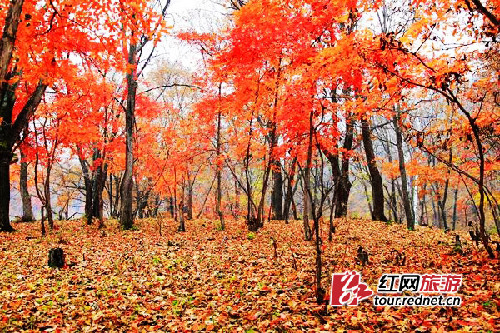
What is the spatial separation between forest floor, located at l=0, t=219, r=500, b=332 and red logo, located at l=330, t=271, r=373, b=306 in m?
0.15

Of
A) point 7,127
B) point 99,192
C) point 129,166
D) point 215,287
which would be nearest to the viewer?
point 215,287

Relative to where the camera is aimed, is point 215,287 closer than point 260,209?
Yes

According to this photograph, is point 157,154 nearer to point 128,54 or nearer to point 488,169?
point 128,54

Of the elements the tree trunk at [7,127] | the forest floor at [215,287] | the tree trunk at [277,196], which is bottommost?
the forest floor at [215,287]

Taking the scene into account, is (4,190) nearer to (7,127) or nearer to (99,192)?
(7,127)

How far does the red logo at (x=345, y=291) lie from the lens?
5762 millimetres

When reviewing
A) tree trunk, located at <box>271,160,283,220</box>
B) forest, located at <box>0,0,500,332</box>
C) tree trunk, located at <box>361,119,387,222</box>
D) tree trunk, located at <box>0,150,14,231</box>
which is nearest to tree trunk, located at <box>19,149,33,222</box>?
forest, located at <box>0,0,500,332</box>

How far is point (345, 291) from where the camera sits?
19.5ft

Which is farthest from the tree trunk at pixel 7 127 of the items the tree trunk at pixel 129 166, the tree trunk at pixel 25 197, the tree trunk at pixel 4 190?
the tree trunk at pixel 25 197

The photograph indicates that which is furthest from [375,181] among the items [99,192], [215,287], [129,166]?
[99,192]

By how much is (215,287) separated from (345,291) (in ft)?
9.06

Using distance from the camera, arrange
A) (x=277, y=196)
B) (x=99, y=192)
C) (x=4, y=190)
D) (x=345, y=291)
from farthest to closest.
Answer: (x=277, y=196)
(x=99, y=192)
(x=4, y=190)
(x=345, y=291)

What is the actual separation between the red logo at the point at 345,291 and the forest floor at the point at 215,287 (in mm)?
147

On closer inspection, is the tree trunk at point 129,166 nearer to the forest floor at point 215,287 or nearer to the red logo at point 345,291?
the forest floor at point 215,287
